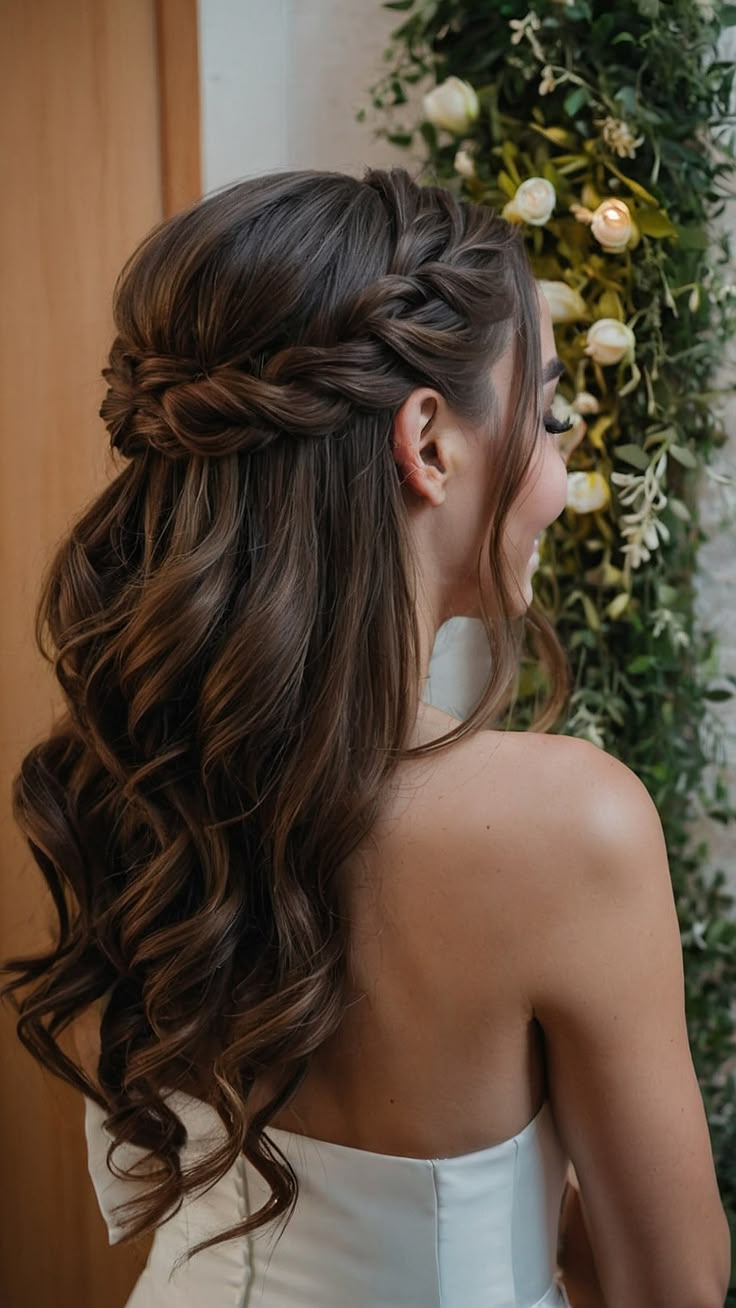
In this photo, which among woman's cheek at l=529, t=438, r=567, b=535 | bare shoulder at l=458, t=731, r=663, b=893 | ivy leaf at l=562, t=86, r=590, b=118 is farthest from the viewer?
ivy leaf at l=562, t=86, r=590, b=118

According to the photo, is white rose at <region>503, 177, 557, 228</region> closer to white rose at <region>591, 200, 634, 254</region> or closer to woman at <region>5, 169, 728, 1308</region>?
white rose at <region>591, 200, 634, 254</region>

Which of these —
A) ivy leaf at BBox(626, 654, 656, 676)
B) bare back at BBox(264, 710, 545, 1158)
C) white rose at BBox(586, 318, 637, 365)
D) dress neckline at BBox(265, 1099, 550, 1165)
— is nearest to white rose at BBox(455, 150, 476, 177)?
white rose at BBox(586, 318, 637, 365)

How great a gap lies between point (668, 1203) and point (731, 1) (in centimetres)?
116

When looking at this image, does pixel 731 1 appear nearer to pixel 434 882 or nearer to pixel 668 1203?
pixel 434 882

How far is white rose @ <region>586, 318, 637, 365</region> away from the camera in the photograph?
47.3 inches

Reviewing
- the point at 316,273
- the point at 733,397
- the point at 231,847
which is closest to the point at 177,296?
the point at 316,273

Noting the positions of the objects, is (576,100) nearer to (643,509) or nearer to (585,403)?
(585,403)

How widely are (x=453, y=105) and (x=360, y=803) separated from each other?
2.88 ft

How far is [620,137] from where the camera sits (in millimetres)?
1172

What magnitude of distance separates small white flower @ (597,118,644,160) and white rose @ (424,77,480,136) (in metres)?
0.16

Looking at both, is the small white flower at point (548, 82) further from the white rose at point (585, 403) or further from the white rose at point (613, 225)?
the white rose at point (585, 403)

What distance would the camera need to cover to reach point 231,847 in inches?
30.8

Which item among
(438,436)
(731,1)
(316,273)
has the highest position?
(731,1)

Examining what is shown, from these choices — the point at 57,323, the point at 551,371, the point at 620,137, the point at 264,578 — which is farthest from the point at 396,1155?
the point at 57,323
